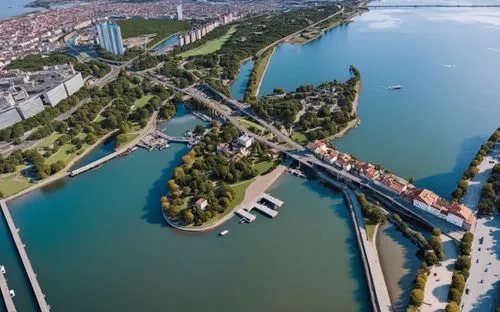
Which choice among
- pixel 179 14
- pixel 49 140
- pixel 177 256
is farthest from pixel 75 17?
pixel 177 256

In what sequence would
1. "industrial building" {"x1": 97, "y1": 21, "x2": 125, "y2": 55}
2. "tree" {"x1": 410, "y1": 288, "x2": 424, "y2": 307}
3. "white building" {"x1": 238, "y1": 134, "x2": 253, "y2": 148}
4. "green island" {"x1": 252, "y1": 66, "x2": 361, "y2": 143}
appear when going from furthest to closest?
"industrial building" {"x1": 97, "y1": 21, "x2": 125, "y2": 55}, "green island" {"x1": 252, "y1": 66, "x2": 361, "y2": 143}, "white building" {"x1": 238, "y1": 134, "x2": 253, "y2": 148}, "tree" {"x1": 410, "y1": 288, "x2": 424, "y2": 307}

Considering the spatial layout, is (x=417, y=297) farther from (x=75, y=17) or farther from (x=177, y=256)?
(x=75, y=17)

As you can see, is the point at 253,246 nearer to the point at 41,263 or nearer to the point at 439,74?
the point at 41,263

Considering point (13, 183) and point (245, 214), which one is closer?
point (245, 214)

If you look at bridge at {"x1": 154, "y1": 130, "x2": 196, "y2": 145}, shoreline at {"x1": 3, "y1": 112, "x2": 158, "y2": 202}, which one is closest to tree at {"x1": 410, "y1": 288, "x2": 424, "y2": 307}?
bridge at {"x1": 154, "y1": 130, "x2": 196, "y2": 145}

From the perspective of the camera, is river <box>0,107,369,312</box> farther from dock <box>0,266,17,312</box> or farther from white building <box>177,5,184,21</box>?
white building <box>177,5,184,21</box>
